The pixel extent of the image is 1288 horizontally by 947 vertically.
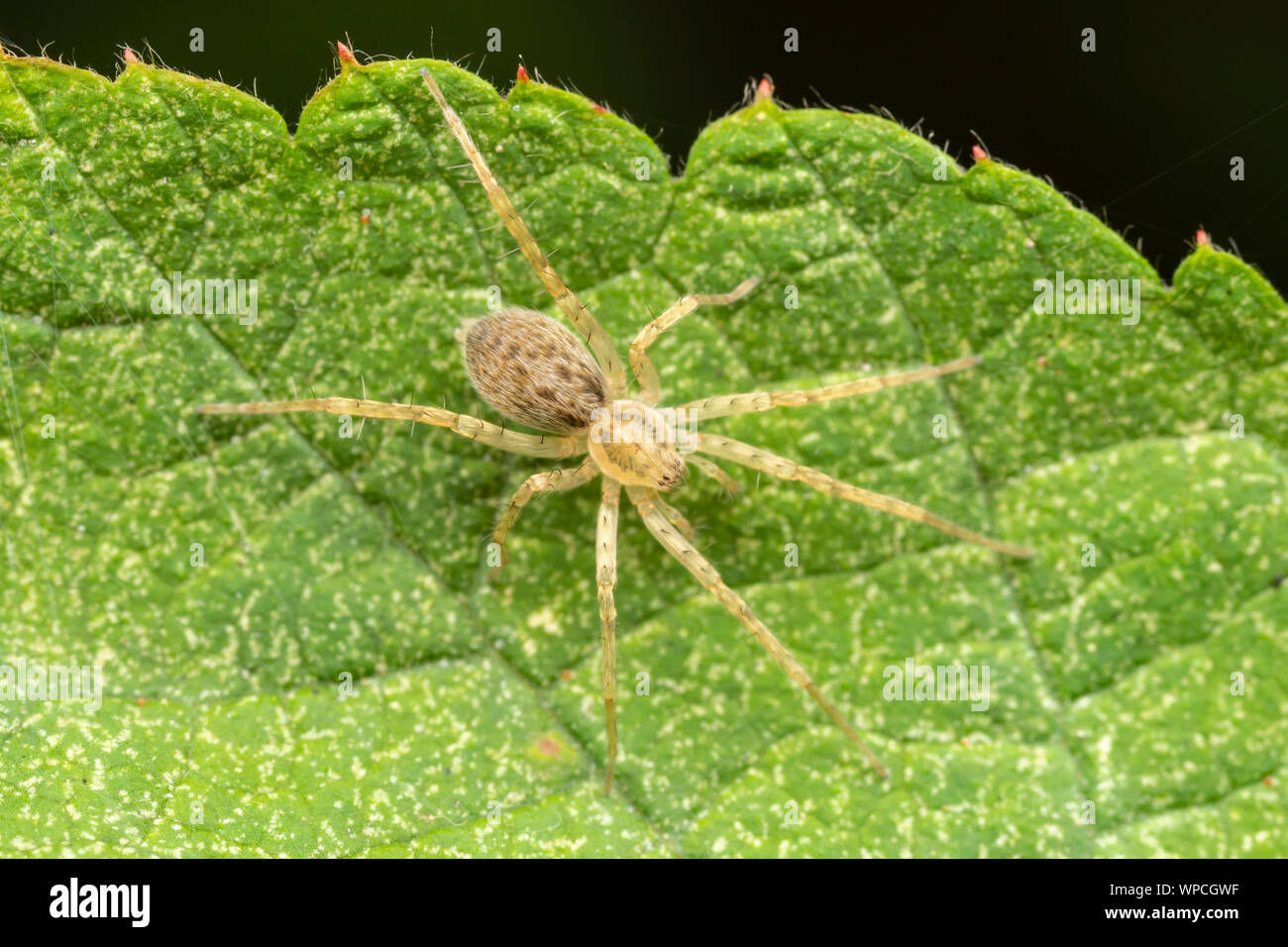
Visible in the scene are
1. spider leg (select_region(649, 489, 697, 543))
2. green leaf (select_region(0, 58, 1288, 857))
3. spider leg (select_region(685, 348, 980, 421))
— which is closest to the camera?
green leaf (select_region(0, 58, 1288, 857))

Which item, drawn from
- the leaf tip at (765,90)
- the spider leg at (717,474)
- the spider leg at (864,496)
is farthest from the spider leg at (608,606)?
the leaf tip at (765,90)

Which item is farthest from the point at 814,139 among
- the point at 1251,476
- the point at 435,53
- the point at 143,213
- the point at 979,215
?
the point at 143,213

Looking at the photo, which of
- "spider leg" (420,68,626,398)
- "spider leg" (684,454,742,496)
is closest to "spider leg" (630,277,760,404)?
"spider leg" (420,68,626,398)

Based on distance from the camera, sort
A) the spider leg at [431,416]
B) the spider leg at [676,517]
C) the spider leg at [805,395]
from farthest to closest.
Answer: the spider leg at [676,517]
the spider leg at [805,395]
the spider leg at [431,416]

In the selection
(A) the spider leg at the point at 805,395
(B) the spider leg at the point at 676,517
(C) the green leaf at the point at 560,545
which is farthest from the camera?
(B) the spider leg at the point at 676,517

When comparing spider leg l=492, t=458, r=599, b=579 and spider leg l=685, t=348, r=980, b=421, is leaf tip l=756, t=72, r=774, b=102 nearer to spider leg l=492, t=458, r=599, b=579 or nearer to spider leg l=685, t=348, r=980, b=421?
spider leg l=685, t=348, r=980, b=421

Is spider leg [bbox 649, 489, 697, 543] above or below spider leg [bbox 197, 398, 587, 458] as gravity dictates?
below

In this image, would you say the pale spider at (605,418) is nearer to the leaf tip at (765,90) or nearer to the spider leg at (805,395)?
the spider leg at (805,395)
